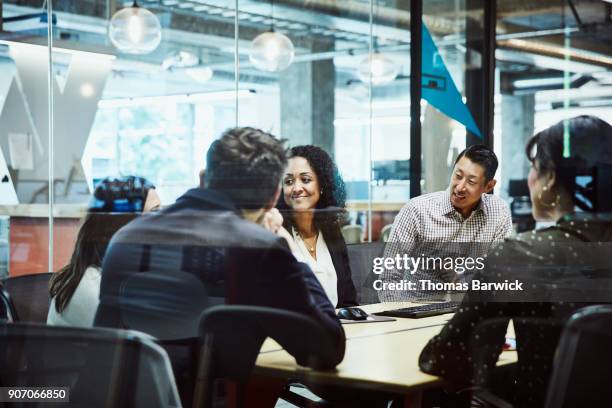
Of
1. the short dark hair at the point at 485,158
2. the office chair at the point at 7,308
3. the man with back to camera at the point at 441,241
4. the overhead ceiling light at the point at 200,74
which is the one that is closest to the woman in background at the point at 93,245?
the office chair at the point at 7,308

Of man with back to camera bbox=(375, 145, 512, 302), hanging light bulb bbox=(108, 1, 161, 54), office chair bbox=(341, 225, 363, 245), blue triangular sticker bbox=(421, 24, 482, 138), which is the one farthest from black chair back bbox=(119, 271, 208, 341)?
blue triangular sticker bbox=(421, 24, 482, 138)

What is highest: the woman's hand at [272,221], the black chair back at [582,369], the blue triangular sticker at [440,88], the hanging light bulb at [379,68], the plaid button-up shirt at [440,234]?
the hanging light bulb at [379,68]

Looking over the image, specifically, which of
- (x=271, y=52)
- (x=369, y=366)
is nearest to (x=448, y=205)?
(x=369, y=366)

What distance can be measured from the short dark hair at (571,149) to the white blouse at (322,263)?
0.60 meters

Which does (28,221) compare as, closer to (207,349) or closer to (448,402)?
(207,349)

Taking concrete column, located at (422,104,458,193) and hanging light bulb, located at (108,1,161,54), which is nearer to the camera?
hanging light bulb, located at (108,1,161,54)

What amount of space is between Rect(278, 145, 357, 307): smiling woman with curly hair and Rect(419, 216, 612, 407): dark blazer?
1.01 ft

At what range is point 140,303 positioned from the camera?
1.91m

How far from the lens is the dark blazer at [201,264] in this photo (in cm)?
190

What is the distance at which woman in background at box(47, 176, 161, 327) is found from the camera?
77.1 inches

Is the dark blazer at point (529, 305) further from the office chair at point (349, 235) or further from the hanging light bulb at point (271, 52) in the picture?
the hanging light bulb at point (271, 52)

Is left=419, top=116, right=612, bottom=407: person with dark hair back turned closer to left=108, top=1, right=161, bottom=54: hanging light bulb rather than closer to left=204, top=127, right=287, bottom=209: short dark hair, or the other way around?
left=204, top=127, right=287, bottom=209: short dark hair

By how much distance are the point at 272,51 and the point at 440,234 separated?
2677 mm

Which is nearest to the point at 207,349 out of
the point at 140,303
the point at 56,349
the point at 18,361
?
the point at 140,303
